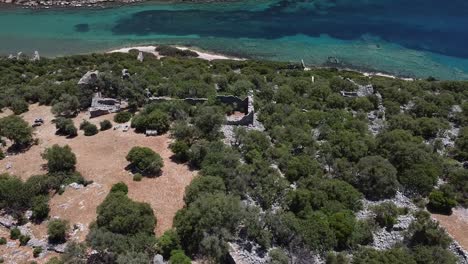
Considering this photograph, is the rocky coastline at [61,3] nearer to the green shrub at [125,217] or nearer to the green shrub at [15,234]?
the green shrub at [15,234]

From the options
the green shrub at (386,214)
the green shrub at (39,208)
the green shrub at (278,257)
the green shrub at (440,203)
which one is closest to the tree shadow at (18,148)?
the green shrub at (39,208)

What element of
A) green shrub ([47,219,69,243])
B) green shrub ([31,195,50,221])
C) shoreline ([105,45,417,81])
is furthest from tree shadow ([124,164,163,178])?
shoreline ([105,45,417,81])

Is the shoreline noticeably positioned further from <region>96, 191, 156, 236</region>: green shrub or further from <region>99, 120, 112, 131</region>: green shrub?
<region>96, 191, 156, 236</region>: green shrub

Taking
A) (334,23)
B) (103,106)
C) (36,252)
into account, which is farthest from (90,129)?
(334,23)

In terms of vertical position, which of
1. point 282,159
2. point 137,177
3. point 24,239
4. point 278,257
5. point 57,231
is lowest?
point 24,239

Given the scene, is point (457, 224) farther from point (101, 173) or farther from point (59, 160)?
point (59, 160)

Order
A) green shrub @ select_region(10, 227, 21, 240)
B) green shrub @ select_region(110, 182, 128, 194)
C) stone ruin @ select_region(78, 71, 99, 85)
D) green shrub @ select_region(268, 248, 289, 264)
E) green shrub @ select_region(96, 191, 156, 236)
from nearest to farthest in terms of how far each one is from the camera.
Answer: green shrub @ select_region(268, 248, 289, 264)
green shrub @ select_region(96, 191, 156, 236)
green shrub @ select_region(10, 227, 21, 240)
green shrub @ select_region(110, 182, 128, 194)
stone ruin @ select_region(78, 71, 99, 85)
